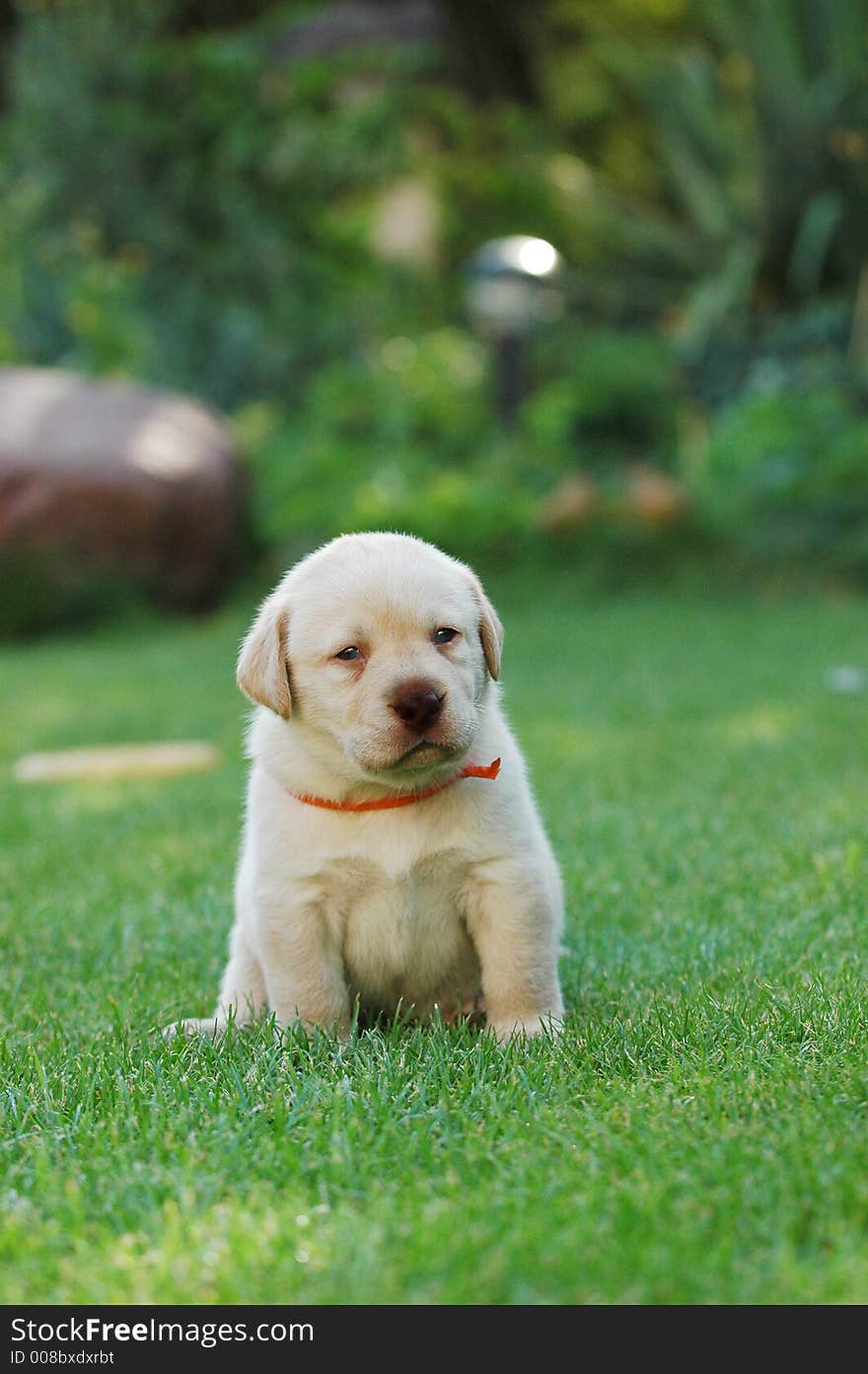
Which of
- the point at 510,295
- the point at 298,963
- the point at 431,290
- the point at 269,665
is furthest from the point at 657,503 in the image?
the point at 298,963

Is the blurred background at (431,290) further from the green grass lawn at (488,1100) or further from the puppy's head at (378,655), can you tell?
the puppy's head at (378,655)

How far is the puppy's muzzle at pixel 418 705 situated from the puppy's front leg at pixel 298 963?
366mm

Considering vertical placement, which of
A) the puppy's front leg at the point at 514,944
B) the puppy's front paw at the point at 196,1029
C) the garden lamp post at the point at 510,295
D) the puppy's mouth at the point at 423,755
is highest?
the garden lamp post at the point at 510,295

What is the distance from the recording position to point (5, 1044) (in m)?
2.46

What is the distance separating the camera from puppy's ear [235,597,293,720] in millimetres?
2432

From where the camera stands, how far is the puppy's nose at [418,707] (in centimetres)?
226

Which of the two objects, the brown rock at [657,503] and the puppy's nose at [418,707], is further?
the brown rock at [657,503]

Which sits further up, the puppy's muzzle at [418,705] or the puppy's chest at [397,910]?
the puppy's muzzle at [418,705]

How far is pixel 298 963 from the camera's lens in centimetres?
241

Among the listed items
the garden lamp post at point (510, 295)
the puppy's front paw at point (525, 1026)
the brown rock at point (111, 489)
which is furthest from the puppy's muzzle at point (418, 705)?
the garden lamp post at point (510, 295)

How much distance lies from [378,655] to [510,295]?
26.6 feet

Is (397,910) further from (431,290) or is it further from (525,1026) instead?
(431,290)

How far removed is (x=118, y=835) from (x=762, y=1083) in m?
2.60
